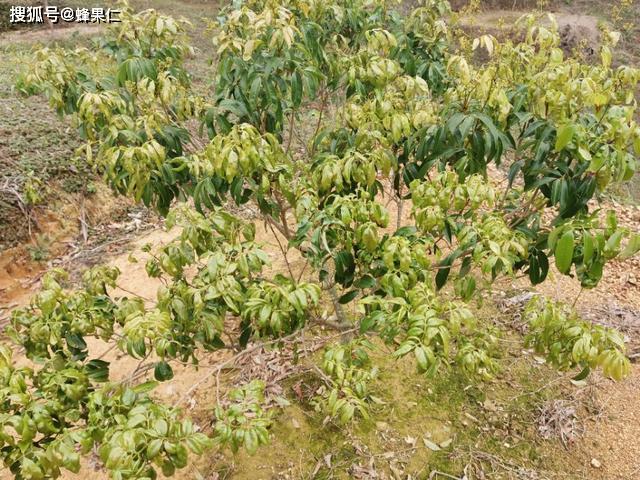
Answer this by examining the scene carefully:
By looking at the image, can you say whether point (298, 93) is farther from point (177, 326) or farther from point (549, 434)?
point (549, 434)

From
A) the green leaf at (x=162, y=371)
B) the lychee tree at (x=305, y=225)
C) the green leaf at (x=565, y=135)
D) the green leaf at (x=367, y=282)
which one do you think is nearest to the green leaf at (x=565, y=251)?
the lychee tree at (x=305, y=225)

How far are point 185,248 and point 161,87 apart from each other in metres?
1.14

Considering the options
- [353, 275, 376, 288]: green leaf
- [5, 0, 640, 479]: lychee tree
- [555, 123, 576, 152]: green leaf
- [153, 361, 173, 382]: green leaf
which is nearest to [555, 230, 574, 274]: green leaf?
[5, 0, 640, 479]: lychee tree

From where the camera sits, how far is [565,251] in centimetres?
181

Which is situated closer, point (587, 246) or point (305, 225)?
point (587, 246)

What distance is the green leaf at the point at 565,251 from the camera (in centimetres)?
180

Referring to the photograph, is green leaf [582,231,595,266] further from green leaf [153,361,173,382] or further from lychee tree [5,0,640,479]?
green leaf [153,361,173,382]

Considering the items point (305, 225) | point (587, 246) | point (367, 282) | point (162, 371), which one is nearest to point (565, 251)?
point (587, 246)

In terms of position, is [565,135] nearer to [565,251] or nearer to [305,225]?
[565,251]

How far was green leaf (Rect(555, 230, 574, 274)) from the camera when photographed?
1804 mm

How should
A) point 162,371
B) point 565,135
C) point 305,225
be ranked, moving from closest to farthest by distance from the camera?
point 565,135, point 305,225, point 162,371

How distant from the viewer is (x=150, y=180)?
2.60 meters

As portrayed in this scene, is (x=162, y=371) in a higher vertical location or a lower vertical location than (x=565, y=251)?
lower

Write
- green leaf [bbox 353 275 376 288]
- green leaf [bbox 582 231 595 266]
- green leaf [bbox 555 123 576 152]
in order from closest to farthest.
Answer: green leaf [bbox 582 231 595 266] → green leaf [bbox 555 123 576 152] → green leaf [bbox 353 275 376 288]
